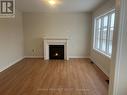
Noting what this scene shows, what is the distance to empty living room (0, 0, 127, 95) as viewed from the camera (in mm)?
1786

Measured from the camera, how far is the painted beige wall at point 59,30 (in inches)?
255

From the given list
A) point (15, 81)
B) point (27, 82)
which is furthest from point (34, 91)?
point (15, 81)

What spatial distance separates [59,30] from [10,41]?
2.61m

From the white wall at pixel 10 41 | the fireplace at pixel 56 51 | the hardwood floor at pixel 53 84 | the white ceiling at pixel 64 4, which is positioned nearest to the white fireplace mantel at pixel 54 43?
the fireplace at pixel 56 51

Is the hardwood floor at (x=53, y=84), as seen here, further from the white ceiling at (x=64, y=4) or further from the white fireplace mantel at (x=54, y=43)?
the white ceiling at (x=64, y=4)

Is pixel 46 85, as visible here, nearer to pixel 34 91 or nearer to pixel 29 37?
pixel 34 91

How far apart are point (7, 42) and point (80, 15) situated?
382 cm

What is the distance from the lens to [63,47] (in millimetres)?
6359

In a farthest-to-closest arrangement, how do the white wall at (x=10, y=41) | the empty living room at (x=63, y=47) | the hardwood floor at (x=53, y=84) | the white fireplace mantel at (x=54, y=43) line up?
the white fireplace mantel at (x=54, y=43)
the white wall at (x=10, y=41)
the hardwood floor at (x=53, y=84)
the empty living room at (x=63, y=47)

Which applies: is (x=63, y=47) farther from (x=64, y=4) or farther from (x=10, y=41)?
(x=10, y=41)

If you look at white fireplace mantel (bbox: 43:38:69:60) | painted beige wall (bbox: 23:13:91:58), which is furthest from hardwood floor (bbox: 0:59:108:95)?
painted beige wall (bbox: 23:13:91:58)

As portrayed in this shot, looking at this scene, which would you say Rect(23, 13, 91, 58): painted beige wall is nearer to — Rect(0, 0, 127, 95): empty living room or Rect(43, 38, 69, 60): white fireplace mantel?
Rect(0, 0, 127, 95): empty living room

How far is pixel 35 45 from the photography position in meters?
6.64

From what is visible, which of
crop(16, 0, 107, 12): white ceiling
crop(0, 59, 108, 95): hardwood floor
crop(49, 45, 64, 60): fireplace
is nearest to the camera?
crop(0, 59, 108, 95): hardwood floor
